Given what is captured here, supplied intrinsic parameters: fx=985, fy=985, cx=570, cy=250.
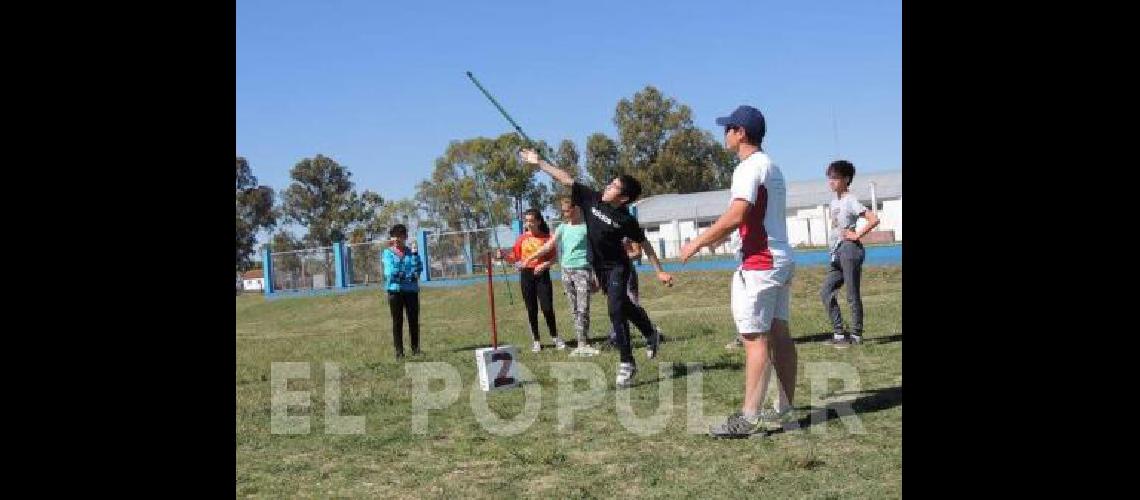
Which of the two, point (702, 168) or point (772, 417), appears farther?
point (702, 168)

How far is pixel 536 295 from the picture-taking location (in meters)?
12.4

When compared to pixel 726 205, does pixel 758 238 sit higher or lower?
lower

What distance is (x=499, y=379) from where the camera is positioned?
8.39 m

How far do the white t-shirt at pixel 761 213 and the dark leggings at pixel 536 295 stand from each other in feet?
20.8

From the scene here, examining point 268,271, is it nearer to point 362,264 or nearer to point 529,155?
point 362,264

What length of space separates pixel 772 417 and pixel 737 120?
189 centimetres

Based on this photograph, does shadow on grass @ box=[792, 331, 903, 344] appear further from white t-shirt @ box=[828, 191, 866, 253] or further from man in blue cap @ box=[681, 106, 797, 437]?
man in blue cap @ box=[681, 106, 797, 437]

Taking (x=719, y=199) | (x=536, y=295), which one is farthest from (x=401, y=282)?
(x=719, y=199)

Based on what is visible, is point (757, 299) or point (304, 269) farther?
point (304, 269)

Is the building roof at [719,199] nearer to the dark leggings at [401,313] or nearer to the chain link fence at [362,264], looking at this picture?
the chain link fence at [362,264]

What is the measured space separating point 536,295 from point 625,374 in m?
4.17

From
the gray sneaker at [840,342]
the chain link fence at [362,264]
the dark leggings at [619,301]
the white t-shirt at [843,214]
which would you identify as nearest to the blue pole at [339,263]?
the chain link fence at [362,264]
